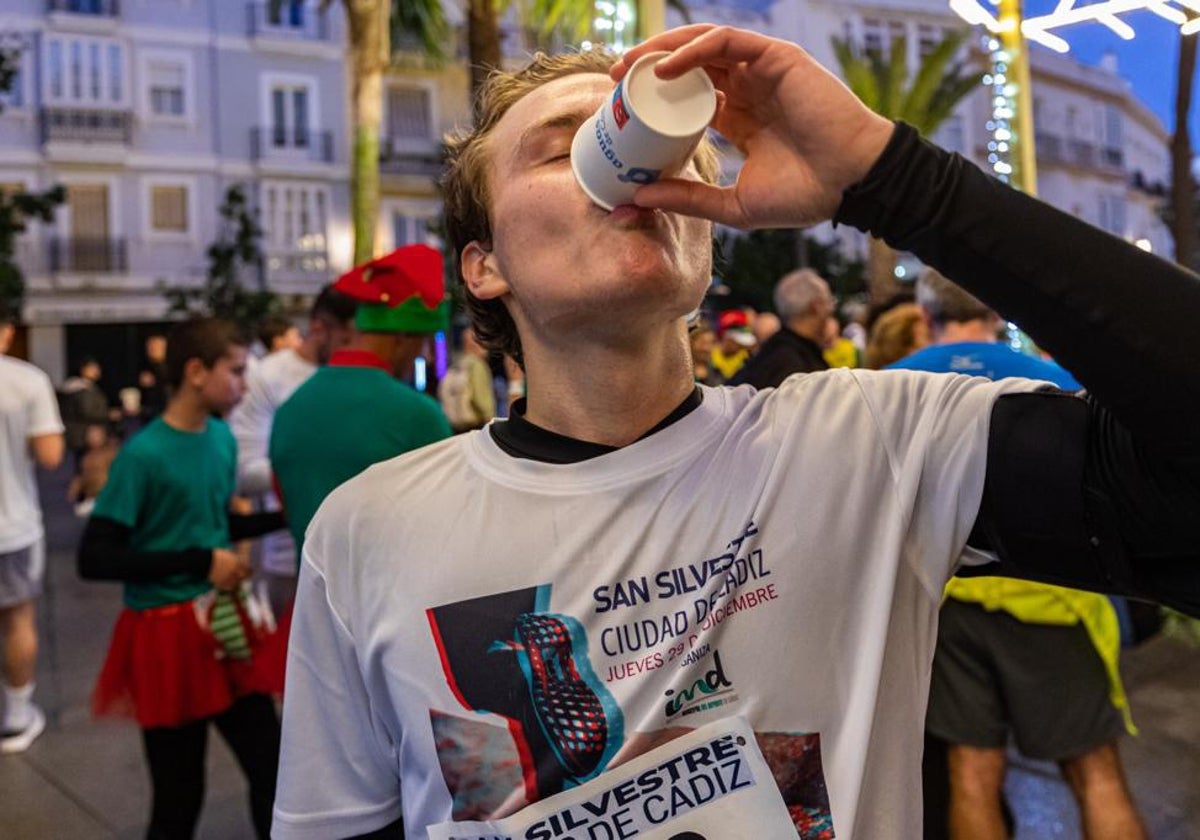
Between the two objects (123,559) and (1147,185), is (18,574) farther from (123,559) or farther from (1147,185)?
(1147,185)

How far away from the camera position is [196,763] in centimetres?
344

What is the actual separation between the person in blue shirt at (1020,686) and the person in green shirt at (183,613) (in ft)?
6.65

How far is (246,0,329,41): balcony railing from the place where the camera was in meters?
29.0

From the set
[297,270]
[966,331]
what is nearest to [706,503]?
[966,331]

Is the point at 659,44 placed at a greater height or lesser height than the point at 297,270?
lesser

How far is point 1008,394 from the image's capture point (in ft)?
4.18

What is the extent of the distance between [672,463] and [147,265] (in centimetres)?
2972

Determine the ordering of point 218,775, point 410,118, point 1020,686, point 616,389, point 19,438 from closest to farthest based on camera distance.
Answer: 1. point 616,389
2. point 1020,686
3. point 218,775
4. point 19,438
5. point 410,118

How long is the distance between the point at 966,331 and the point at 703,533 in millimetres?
2346

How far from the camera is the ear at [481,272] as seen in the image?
1.59 m

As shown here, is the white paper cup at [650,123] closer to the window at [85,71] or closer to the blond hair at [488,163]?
the blond hair at [488,163]

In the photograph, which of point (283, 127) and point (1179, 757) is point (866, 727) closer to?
point (1179, 757)

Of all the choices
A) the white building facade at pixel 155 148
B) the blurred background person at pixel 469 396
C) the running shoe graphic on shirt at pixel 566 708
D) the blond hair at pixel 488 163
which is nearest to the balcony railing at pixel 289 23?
the white building facade at pixel 155 148

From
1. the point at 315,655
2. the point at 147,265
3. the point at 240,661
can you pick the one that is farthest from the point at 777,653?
the point at 147,265
